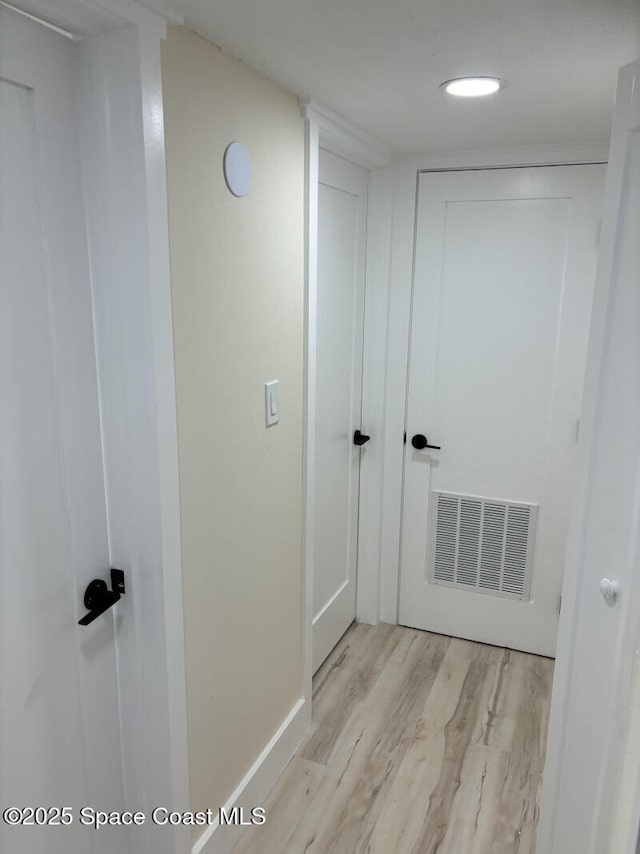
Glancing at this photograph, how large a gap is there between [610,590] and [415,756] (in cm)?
124

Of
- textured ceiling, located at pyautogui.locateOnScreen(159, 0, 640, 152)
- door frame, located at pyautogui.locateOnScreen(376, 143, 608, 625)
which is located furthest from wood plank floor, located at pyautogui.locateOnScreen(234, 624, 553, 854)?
textured ceiling, located at pyautogui.locateOnScreen(159, 0, 640, 152)

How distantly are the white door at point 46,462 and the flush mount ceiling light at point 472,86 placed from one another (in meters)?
0.90

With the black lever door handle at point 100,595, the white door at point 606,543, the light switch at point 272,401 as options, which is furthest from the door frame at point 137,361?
the white door at point 606,543

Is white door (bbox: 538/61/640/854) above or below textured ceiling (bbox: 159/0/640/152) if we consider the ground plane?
below

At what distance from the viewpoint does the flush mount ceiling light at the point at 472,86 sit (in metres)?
1.53

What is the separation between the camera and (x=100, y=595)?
4.43 ft

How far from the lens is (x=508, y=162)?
2377 millimetres

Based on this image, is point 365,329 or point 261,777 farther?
point 365,329

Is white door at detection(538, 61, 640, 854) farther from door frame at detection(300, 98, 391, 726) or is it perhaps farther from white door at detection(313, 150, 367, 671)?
white door at detection(313, 150, 367, 671)

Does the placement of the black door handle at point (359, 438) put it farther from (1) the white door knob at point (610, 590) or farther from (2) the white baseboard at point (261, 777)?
(1) the white door knob at point (610, 590)

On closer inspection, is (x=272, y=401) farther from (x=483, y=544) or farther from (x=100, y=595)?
(x=483, y=544)

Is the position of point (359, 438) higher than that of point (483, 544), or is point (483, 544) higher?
point (359, 438)

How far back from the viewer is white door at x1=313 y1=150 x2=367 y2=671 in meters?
2.28

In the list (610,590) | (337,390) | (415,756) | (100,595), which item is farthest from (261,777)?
(337,390)
